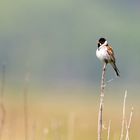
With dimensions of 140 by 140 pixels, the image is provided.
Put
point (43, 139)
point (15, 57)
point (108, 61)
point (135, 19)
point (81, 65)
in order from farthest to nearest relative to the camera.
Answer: point (135, 19), point (81, 65), point (15, 57), point (43, 139), point (108, 61)

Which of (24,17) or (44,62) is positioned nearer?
(44,62)

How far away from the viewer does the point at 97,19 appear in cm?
11912

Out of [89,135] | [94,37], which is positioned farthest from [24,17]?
[89,135]

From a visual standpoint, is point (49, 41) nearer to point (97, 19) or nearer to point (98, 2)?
point (97, 19)

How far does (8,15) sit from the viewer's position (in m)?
114

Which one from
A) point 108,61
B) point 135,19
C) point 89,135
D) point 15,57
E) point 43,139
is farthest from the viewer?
point 135,19

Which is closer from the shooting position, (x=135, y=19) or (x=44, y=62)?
(x=44, y=62)

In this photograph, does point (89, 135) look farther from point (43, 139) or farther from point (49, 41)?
point (49, 41)

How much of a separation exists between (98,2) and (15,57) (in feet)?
113

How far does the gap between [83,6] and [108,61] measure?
122131 mm

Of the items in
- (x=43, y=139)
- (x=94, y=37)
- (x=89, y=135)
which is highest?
(x=94, y=37)

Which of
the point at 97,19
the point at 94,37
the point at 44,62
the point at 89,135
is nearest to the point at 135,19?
the point at 97,19

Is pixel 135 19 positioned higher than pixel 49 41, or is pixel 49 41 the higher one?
pixel 135 19

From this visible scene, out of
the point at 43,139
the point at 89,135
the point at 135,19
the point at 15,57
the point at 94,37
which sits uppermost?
the point at 135,19
